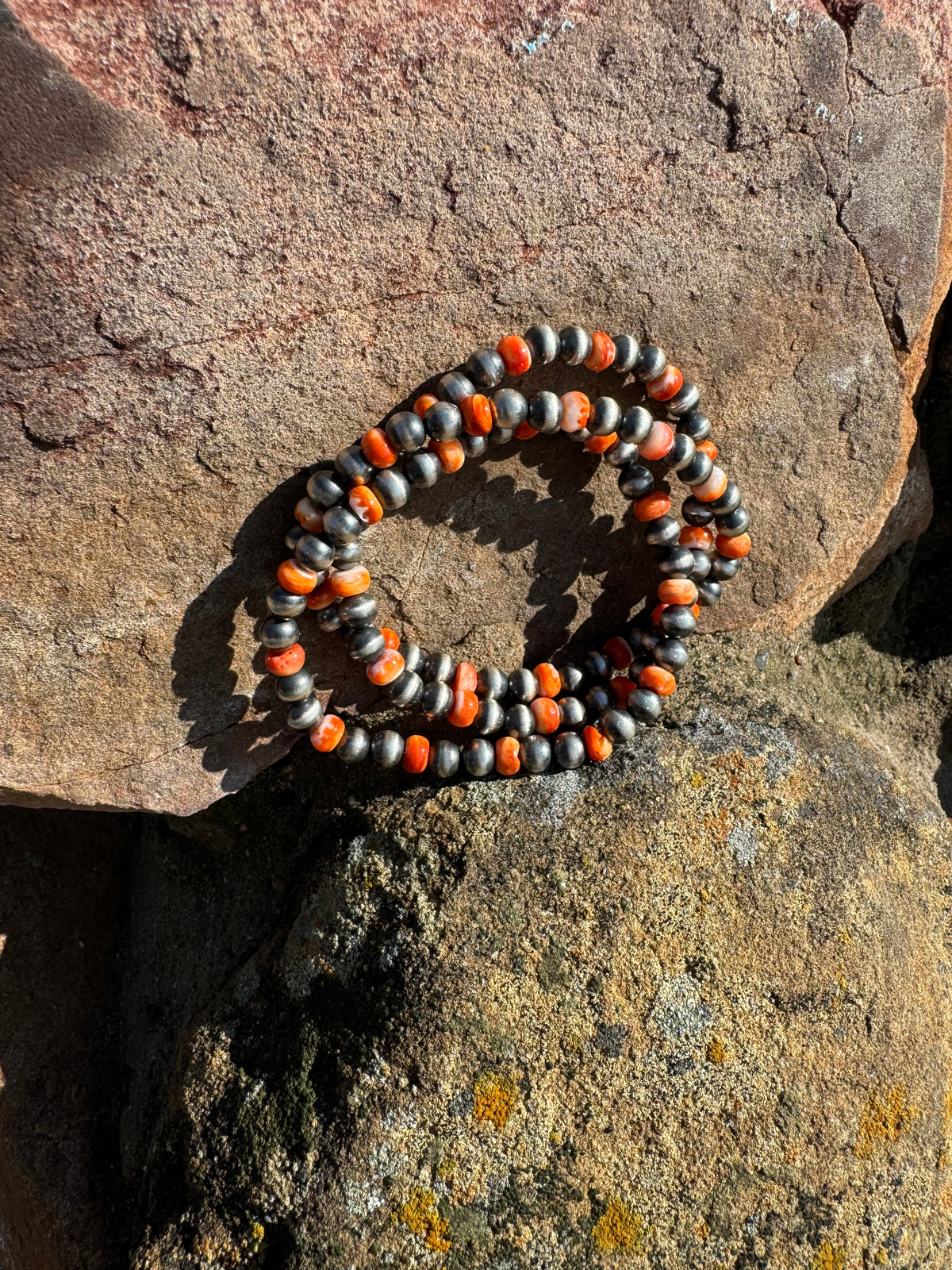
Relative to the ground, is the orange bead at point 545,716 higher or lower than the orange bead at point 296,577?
higher

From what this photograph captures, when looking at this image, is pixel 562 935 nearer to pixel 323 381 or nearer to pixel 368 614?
pixel 368 614

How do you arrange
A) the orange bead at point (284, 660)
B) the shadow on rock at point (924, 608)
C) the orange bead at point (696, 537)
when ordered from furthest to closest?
the shadow on rock at point (924, 608) → the orange bead at point (696, 537) → the orange bead at point (284, 660)

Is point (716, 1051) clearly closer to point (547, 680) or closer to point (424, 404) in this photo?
point (547, 680)

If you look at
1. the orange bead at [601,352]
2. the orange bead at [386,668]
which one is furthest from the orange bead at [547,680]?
the orange bead at [601,352]

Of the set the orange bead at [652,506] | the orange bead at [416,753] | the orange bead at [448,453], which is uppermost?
the orange bead at [652,506]

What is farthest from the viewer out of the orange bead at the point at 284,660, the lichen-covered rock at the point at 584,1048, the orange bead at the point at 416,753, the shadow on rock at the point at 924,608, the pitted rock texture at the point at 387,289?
the shadow on rock at the point at 924,608

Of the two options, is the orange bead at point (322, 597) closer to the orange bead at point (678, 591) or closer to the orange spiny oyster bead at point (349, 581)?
the orange spiny oyster bead at point (349, 581)

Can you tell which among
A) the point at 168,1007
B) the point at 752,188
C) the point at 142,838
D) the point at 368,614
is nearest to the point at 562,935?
the point at 368,614

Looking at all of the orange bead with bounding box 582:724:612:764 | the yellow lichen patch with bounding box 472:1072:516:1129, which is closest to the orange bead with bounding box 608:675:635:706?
the orange bead with bounding box 582:724:612:764
